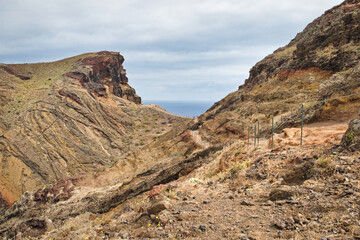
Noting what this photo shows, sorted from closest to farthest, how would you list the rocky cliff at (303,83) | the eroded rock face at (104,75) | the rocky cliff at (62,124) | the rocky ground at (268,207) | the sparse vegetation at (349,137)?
the rocky ground at (268,207) < the sparse vegetation at (349,137) < the rocky cliff at (303,83) < the rocky cliff at (62,124) < the eroded rock face at (104,75)

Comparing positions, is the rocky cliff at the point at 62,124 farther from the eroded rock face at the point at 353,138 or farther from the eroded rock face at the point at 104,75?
the eroded rock face at the point at 353,138

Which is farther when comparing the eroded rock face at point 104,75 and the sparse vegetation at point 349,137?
the eroded rock face at point 104,75

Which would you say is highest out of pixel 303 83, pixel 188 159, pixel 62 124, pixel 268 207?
pixel 303 83

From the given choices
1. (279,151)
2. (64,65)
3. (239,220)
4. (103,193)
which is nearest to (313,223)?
(239,220)

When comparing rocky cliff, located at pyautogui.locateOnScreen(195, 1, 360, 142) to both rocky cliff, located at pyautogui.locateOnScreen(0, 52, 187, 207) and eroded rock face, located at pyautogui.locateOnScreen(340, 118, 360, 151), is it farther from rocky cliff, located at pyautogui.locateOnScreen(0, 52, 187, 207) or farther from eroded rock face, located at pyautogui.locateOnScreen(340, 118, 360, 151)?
rocky cliff, located at pyautogui.locateOnScreen(0, 52, 187, 207)

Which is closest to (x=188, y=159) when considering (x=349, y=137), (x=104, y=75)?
(x=349, y=137)

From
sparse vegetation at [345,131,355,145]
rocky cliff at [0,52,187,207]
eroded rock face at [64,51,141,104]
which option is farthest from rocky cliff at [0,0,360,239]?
eroded rock face at [64,51,141,104]

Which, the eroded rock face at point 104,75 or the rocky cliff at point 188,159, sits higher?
the eroded rock face at point 104,75

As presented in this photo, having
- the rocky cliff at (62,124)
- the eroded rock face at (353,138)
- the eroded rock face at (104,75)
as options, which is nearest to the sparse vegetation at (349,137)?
the eroded rock face at (353,138)

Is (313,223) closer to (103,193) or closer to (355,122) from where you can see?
(355,122)

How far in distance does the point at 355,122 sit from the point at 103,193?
13.3m

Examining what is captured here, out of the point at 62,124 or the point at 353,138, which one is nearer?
the point at 353,138

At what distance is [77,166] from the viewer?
25984 millimetres

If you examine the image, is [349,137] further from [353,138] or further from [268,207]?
[268,207]
